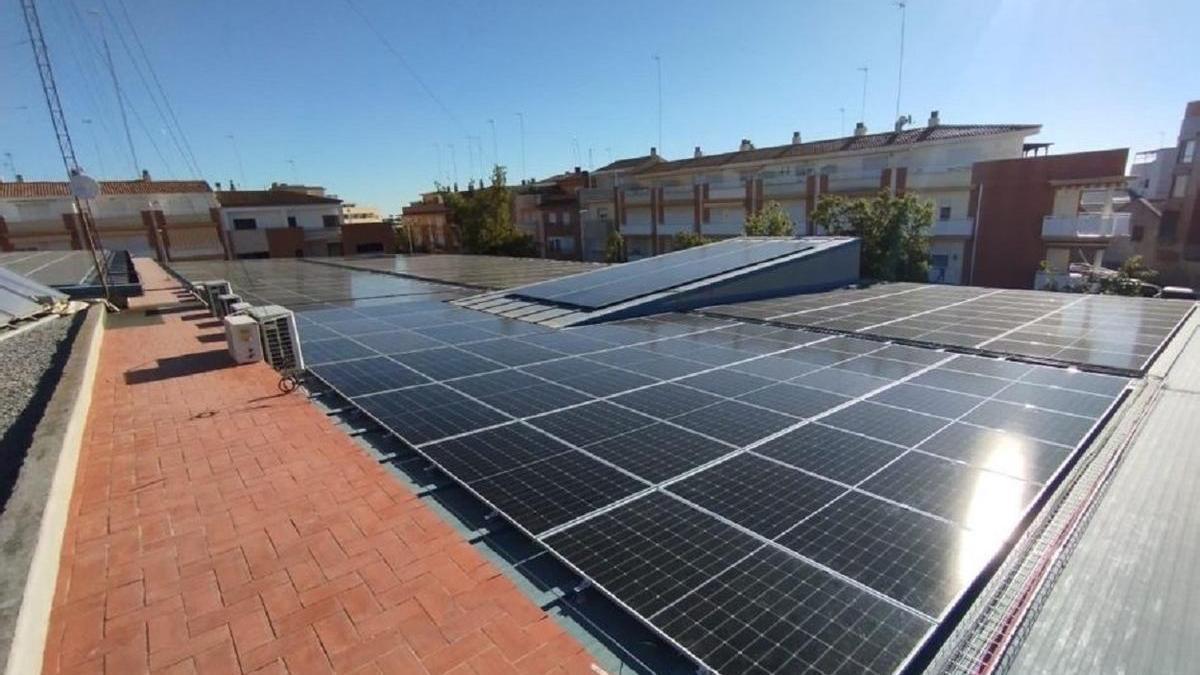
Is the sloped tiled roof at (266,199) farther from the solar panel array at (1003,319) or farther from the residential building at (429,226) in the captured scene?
the solar panel array at (1003,319)

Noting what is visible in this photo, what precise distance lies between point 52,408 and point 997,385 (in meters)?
13.1

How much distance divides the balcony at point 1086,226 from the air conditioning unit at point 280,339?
42771 millimetres

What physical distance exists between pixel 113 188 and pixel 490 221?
128 ft

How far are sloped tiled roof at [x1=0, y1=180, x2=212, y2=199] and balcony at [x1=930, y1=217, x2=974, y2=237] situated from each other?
70.7m

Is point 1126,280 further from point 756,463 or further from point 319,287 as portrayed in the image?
point 319,287

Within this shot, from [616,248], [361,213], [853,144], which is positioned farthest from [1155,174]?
[361,213]

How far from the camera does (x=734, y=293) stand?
16.0 metres

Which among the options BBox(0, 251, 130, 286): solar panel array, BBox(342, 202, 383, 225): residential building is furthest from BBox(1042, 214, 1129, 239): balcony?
BBox(342, 202, 383, 225): residential building

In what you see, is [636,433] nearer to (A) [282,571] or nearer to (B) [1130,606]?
(A) [282,571]

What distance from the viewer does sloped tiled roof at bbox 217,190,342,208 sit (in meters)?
60.3

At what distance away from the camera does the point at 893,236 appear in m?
28.0

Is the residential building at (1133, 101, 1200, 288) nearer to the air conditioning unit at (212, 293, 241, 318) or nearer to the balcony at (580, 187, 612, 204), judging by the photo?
the balcony at (580, 187, 612, 204)

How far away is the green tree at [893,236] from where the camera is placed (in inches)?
1100

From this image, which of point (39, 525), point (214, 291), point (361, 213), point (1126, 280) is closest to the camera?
point (39, 525)
